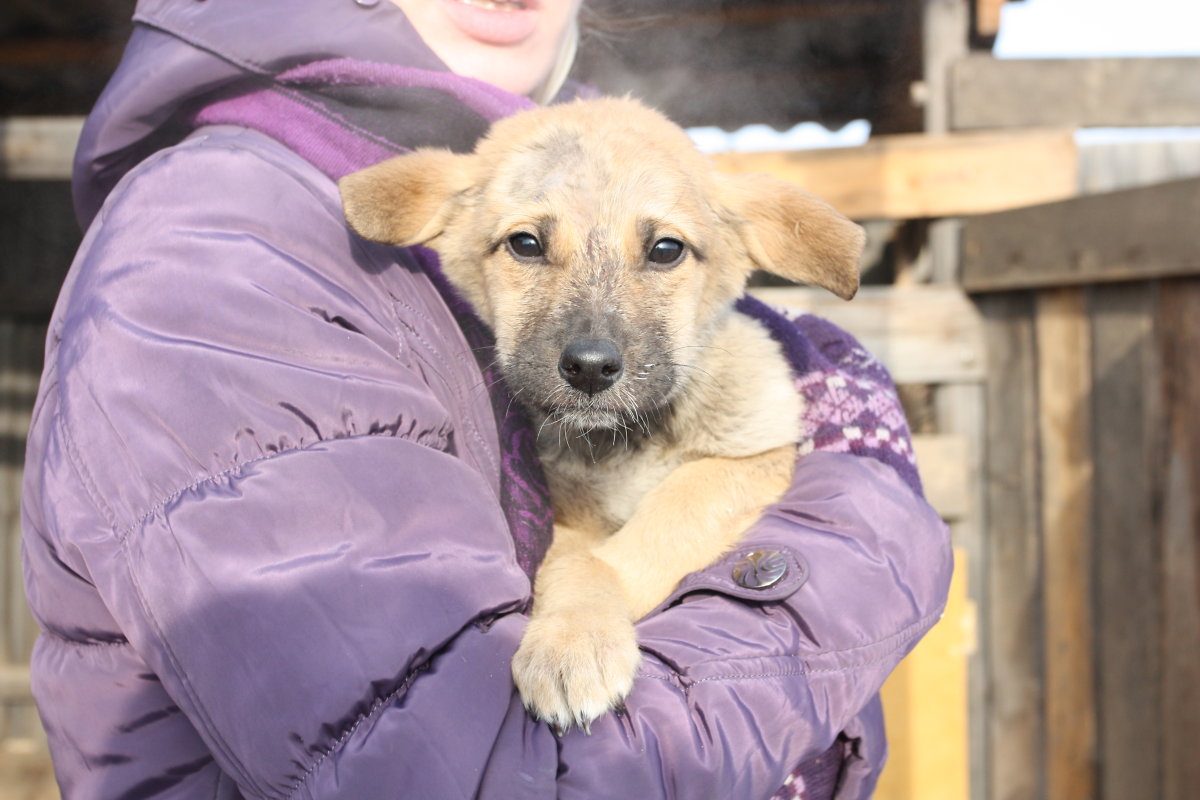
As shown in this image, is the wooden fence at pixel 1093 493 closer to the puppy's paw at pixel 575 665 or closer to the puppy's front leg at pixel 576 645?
the puppy's front leg at pixel 576 645

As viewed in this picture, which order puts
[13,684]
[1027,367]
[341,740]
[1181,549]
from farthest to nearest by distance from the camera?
1. [13,684]
2. [1027,367]
3. [1181,549]
4. [341,740]

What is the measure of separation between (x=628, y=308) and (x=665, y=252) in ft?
0.75

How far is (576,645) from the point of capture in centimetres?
154

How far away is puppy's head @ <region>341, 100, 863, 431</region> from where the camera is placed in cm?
199

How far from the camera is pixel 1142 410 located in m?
3.54

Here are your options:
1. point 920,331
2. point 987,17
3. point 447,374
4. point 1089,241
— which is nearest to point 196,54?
point 447,374

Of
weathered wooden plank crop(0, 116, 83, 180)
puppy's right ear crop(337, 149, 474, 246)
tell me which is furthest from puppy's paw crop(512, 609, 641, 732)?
weathered wooden plank crop(0, 116, 83, 180)

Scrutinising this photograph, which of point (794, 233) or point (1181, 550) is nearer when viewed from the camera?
point (794, 233)

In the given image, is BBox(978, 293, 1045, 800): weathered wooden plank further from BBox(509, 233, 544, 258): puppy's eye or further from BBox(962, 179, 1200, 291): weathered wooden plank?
BBox(509, 233, 544, 258): puppy's eye

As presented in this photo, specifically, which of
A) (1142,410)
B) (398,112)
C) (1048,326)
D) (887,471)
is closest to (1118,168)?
(1048,326)

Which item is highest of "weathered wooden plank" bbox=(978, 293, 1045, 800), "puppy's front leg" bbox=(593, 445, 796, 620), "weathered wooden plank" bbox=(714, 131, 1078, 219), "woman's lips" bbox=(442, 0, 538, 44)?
"woman's lips" bbox=(442, 0, 538, 44)

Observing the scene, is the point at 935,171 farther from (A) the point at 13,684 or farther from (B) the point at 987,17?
(A) the point at 13,684

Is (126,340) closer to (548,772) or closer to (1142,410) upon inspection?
(548,772)

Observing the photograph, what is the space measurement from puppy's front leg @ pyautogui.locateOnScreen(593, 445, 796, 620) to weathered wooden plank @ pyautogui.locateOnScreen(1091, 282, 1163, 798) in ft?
6.54
